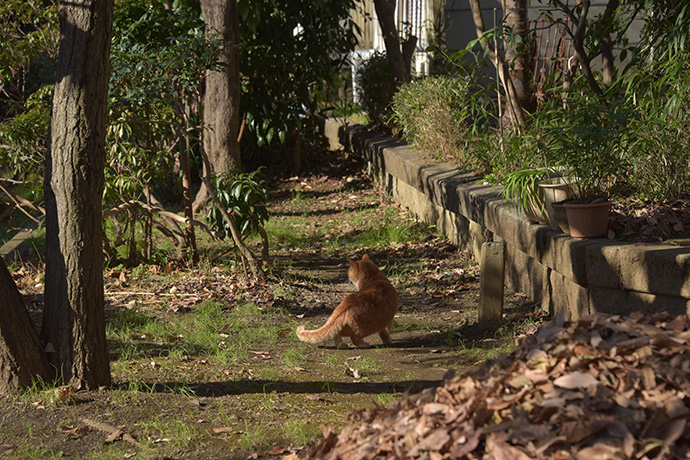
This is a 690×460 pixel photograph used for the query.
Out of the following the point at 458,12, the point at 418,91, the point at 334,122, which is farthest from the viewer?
the point at 334,122

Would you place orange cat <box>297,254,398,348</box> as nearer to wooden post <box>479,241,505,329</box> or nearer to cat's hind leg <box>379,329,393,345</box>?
cat's hind leg <box>379,329,393,345</box>

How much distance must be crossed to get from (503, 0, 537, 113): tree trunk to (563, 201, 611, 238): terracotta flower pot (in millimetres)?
2964

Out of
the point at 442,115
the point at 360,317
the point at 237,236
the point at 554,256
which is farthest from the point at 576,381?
the point at 442,115

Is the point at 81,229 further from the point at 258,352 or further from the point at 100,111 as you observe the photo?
the point at 258,352

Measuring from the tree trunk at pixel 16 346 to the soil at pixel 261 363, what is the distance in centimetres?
12

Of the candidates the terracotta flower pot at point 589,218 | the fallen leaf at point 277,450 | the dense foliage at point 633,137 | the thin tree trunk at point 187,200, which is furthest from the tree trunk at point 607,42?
the fallen leaf at point 277,450

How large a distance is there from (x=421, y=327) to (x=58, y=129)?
9.75 feet

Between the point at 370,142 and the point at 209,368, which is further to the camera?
the point at 370,142

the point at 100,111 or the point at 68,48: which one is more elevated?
the point at 68,48

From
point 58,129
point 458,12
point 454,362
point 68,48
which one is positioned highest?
point 458,12

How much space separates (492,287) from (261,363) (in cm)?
173

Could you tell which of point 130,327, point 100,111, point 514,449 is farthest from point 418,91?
point 514,449

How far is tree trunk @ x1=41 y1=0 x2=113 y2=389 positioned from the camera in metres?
3.85

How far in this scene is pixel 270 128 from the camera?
→ 10.8 meters
